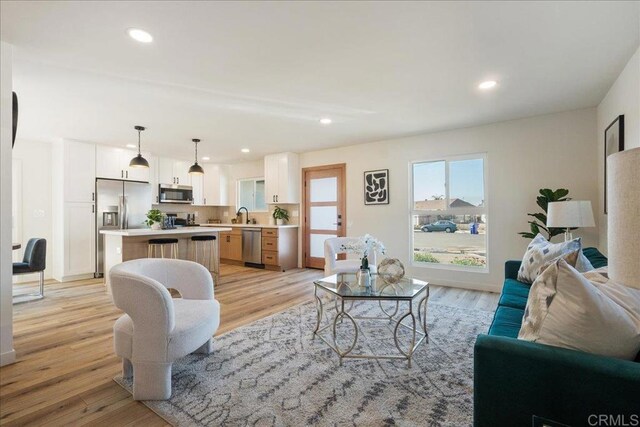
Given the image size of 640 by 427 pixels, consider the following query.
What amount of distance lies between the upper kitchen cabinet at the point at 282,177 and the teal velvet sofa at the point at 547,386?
5379 millimetres

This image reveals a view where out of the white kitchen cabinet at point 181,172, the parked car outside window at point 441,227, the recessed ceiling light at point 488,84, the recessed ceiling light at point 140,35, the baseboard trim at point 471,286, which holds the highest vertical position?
the recessed ceiling light at point 488,84

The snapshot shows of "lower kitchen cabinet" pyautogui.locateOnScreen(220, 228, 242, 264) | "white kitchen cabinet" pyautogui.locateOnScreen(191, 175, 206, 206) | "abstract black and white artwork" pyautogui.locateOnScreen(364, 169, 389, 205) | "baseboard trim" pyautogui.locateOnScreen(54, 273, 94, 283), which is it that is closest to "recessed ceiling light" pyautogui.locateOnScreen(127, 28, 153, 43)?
"abstract black and white artwork" pyautogui.locateOnScreen(364, 169, 389, 205)

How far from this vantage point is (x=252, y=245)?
21.4 feet

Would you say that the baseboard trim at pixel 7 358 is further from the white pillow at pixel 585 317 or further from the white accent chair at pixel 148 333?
the white pillow at pixel 585 317

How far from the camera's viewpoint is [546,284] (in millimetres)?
1287

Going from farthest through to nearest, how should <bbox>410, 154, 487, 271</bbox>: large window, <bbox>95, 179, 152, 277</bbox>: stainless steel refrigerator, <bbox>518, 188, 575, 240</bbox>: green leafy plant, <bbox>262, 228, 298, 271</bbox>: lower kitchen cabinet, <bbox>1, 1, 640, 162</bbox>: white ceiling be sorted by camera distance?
<bbox>262, 228, 298, 271</bbox>: lower kitchen cabinet, <bbox>95, 179, 152, 277</bbox>: stainless steel refrigerator, <bbox>410, 154, 487, 271</bbox>: large window, <bbox>518, 188, 575, 240</bbox>: green leafy plant, <bbox>1, 1, 640, 162</bbox>: white ceiling

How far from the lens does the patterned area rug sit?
1698mm

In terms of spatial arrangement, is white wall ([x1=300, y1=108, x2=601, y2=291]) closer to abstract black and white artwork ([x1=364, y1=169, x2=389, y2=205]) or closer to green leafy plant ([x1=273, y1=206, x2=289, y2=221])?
abstract black and white artwork ([x1=364, y1=169, x2=389, y2=205])

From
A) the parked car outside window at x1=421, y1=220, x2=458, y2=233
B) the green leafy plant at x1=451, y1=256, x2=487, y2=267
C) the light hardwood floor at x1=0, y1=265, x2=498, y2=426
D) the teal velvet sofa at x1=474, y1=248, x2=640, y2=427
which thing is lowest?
the light hardwood floor at x1=0, y1=265, x2=498, y2=426

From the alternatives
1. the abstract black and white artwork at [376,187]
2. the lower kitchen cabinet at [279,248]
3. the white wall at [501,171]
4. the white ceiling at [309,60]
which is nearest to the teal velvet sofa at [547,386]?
the white ceiling at [309,60]

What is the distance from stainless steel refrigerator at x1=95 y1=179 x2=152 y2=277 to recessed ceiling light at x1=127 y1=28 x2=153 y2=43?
14.1 ft

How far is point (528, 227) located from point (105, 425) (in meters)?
4.85

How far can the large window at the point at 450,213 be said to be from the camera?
4559 mm

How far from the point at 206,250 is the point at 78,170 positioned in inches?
106
